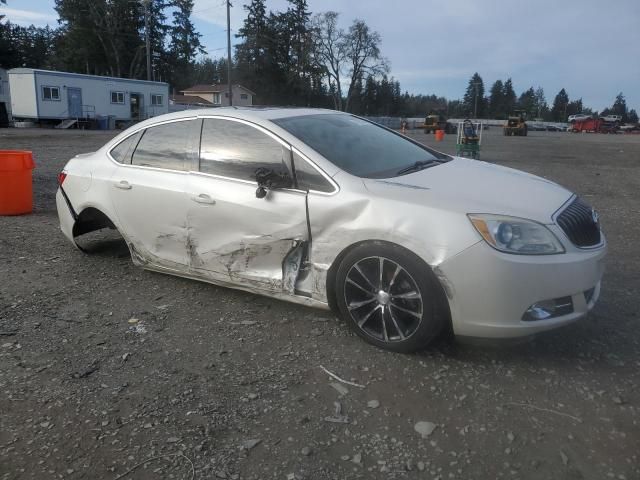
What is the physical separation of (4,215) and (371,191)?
6.07 meters

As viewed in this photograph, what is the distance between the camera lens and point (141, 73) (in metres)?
63.8

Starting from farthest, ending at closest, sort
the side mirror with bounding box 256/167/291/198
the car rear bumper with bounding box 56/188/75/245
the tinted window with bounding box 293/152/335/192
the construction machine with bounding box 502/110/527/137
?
1. the construction machine with bounding box 502/110/527/137
2. the car rear bumper with bounding box 56/188/75/245
3. the side mirror with bounding box 256/167/291/198
4. the tinted window with bounding box 293/152/335/192

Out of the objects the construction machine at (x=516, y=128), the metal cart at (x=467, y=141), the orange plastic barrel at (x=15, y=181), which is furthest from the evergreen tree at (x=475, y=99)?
the orange plastic barrel at (x=15, y=181)

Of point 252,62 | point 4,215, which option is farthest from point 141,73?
point 4,215

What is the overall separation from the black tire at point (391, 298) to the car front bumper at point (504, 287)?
0.10 meters

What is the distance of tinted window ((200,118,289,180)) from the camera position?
379cm

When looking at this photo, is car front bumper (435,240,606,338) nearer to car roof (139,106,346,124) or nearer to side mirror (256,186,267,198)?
side mirror (256,186,267,198)

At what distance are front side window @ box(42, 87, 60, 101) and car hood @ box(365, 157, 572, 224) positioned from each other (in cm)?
3610

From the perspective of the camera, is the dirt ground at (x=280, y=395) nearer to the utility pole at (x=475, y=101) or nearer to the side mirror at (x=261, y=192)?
the side mirror at (x=261, y=192)

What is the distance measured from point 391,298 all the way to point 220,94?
241 ft

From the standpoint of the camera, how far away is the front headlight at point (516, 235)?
296 cm

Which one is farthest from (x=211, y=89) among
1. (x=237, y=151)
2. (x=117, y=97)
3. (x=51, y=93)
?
(x=237, y=151)

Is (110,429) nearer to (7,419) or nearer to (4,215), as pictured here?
(7,419)

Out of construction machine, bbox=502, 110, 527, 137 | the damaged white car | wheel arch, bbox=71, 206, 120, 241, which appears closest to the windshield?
the damaged white car
